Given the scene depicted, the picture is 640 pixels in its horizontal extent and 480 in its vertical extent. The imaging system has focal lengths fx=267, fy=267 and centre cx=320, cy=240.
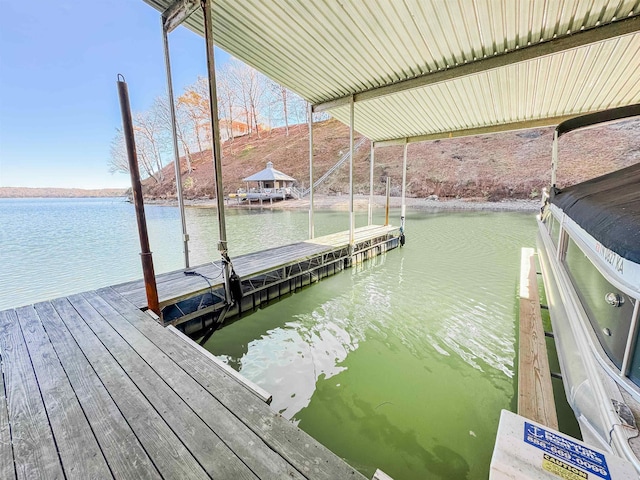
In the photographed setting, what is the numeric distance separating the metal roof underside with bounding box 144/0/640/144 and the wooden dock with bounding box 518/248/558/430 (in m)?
3.28

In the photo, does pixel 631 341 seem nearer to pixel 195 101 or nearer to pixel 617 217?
pixel 617 217

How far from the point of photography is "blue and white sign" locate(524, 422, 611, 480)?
679 millimetres

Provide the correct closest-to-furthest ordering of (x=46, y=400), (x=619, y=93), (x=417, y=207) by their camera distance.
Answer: (x=46, y=400) → (x=619, y=93) → (x=417, y=207)

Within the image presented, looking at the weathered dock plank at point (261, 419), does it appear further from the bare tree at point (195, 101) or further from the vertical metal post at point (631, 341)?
the bare tree at point (195, 101)

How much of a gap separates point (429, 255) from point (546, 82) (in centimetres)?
445

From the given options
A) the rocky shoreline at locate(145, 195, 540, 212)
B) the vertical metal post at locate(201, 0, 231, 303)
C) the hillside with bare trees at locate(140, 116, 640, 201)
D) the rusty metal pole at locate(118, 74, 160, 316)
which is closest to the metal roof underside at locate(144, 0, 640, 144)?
the vertical metal post at locate(201, 0, 231, 303)

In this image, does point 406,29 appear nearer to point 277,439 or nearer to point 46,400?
point 277,439

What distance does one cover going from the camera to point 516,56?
3.66 metres

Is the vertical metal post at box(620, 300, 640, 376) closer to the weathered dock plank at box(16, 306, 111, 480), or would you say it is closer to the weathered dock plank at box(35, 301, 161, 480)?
the weathered dock plank at box(35, 301, 161, 480)

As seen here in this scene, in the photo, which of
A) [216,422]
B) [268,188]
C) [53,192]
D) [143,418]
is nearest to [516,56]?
[216,422]

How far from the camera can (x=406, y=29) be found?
334 centimetres

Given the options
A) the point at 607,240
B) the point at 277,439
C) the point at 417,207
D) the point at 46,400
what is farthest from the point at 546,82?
the point at 417,207

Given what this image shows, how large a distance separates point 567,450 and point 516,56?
4.72 metres

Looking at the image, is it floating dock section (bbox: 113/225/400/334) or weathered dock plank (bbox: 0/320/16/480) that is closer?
weathered dock plank (bbox: 0/320/16/480)
